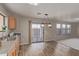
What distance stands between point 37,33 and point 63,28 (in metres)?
0.49

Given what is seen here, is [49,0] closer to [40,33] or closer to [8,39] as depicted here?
[40,33]

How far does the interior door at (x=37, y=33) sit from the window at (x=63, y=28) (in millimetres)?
318

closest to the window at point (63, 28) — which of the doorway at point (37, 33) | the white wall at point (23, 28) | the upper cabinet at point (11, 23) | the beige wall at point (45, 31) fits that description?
the beige wall at point (45, 31)

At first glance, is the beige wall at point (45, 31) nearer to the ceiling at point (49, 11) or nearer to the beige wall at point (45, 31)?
the beige wall at point (45, 31)

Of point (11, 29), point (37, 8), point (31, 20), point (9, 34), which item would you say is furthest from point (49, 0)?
point (9, 34)

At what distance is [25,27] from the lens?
175 centimetres

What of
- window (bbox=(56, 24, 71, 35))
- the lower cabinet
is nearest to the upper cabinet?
the lower cabinet

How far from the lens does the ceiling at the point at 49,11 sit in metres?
1.52

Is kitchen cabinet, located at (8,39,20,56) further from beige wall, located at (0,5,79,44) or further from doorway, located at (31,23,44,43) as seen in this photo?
doorway, located at (31,23,44,43)

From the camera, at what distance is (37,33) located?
1819 mm

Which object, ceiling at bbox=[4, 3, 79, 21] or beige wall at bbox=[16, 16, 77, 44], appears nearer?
ceiling at bbox=[4, 3, 79, 21]

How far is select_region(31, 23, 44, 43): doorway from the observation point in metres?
1.78

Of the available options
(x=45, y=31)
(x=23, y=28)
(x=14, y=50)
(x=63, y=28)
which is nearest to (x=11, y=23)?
(x=23, y=28)

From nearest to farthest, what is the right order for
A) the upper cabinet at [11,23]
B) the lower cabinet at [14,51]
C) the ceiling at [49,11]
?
the lower cabinet at [14,51] < the ceiling at [49,11] < the upper cabinet at [11,23]
